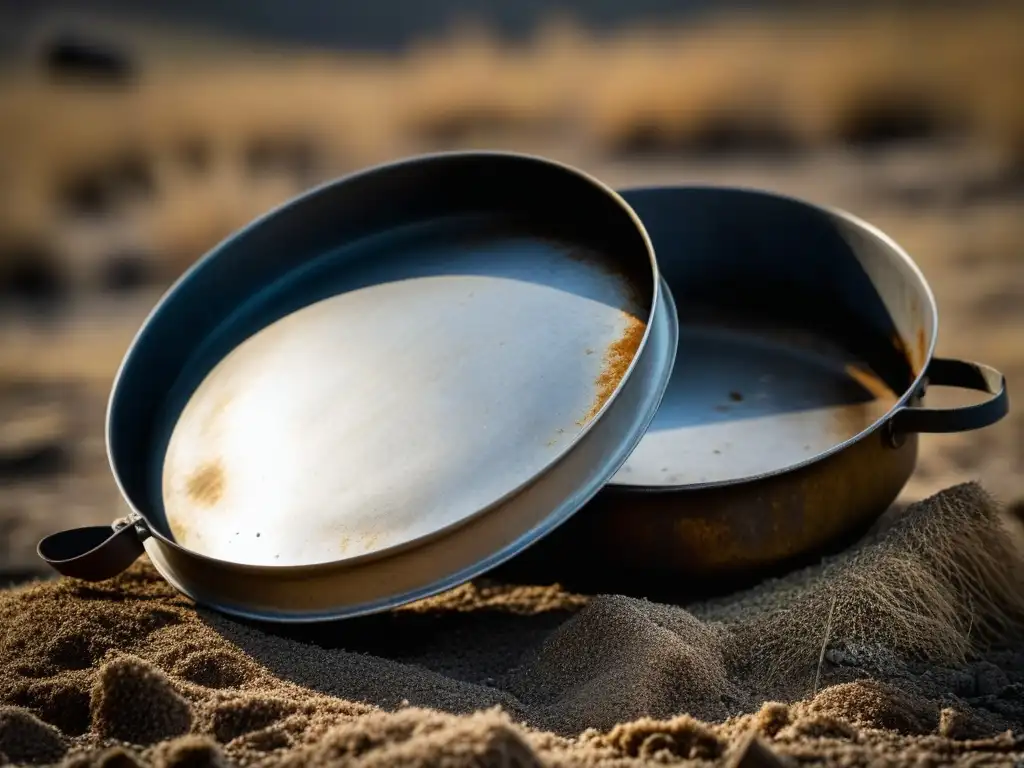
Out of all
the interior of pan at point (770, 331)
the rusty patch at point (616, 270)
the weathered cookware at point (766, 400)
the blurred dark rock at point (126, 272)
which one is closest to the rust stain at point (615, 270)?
the rusty patch at point (616, 270)

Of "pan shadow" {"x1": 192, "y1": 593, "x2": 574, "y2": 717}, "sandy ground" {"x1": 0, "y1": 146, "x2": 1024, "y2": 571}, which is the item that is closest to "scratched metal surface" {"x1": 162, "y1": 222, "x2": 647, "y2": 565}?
"pan shadow" {"x1": 192, "y1": 593, "x2": 574, "y2": 717}

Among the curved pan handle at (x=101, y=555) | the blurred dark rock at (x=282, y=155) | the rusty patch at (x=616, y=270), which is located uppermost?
the rusty patch at (x=616, y=270)

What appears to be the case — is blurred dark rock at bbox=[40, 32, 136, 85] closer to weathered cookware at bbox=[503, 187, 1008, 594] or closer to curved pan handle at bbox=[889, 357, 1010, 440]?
weathered cookware at bbox=[503, 187, 1008, 594]

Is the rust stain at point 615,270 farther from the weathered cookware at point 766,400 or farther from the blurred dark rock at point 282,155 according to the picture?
the blurred dark rock at point 282,155

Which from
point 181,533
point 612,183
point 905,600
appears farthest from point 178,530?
point 612,183

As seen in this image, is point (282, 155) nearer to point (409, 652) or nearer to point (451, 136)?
point (451, 136)

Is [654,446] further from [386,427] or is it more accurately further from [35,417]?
[35,417]

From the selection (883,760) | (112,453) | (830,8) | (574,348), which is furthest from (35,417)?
(830,8)
